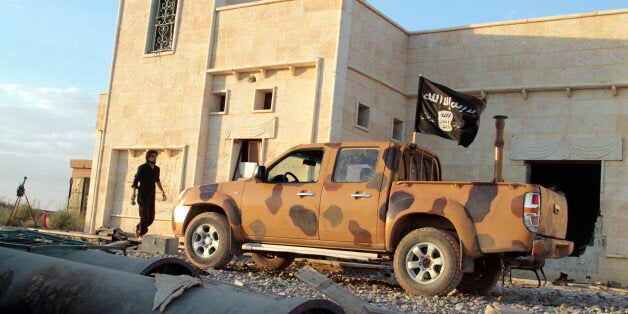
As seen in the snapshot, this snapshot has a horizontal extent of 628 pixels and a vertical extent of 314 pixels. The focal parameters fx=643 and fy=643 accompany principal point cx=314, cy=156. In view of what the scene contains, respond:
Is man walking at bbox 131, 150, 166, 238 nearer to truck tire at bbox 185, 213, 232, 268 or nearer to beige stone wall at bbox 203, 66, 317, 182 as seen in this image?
truck tire at bbox 185, 213, 232, 268

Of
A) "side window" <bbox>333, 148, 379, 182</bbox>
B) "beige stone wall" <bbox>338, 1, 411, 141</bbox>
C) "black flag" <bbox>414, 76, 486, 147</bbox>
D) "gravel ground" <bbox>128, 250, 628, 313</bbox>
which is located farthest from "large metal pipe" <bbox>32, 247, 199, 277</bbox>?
"beige stone wall" <bbox>338, 1, 411, 141</bbox>

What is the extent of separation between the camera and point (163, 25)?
2092 centimetres

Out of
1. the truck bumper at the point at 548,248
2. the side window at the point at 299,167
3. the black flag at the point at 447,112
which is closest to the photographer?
the truck bumper at the point at 548,248

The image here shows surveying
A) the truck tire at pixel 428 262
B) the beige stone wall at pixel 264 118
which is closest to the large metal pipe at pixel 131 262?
the truck tire at pixel 428 262

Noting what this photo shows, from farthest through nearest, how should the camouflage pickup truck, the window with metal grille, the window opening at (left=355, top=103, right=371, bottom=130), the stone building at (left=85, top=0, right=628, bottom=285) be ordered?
1. the window with metal grille
2. the window opening at (left=355, top=103, right=371, bottom=130)
3. the stone building at (left=85, top=0, right=628, bottom=285)
4. the camouflage pickup truck

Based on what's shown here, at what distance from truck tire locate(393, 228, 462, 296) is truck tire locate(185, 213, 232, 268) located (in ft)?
8.95

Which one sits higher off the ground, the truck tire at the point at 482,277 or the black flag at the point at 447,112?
the black flag at the point at 447,112

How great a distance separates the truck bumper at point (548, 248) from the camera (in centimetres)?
729

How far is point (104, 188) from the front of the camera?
21078 mm

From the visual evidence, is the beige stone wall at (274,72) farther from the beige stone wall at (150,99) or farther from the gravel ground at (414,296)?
the gravel ground at (414,296)

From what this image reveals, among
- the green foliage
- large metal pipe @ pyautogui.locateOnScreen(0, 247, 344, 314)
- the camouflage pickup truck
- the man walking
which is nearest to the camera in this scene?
large metal pipe @ pyautogui.locateOnScreen(0, 247, 344, 314)

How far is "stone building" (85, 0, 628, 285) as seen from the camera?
640 inches

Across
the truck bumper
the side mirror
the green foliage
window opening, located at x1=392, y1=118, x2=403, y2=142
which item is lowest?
the green foliage

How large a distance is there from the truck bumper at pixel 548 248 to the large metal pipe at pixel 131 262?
433cm
